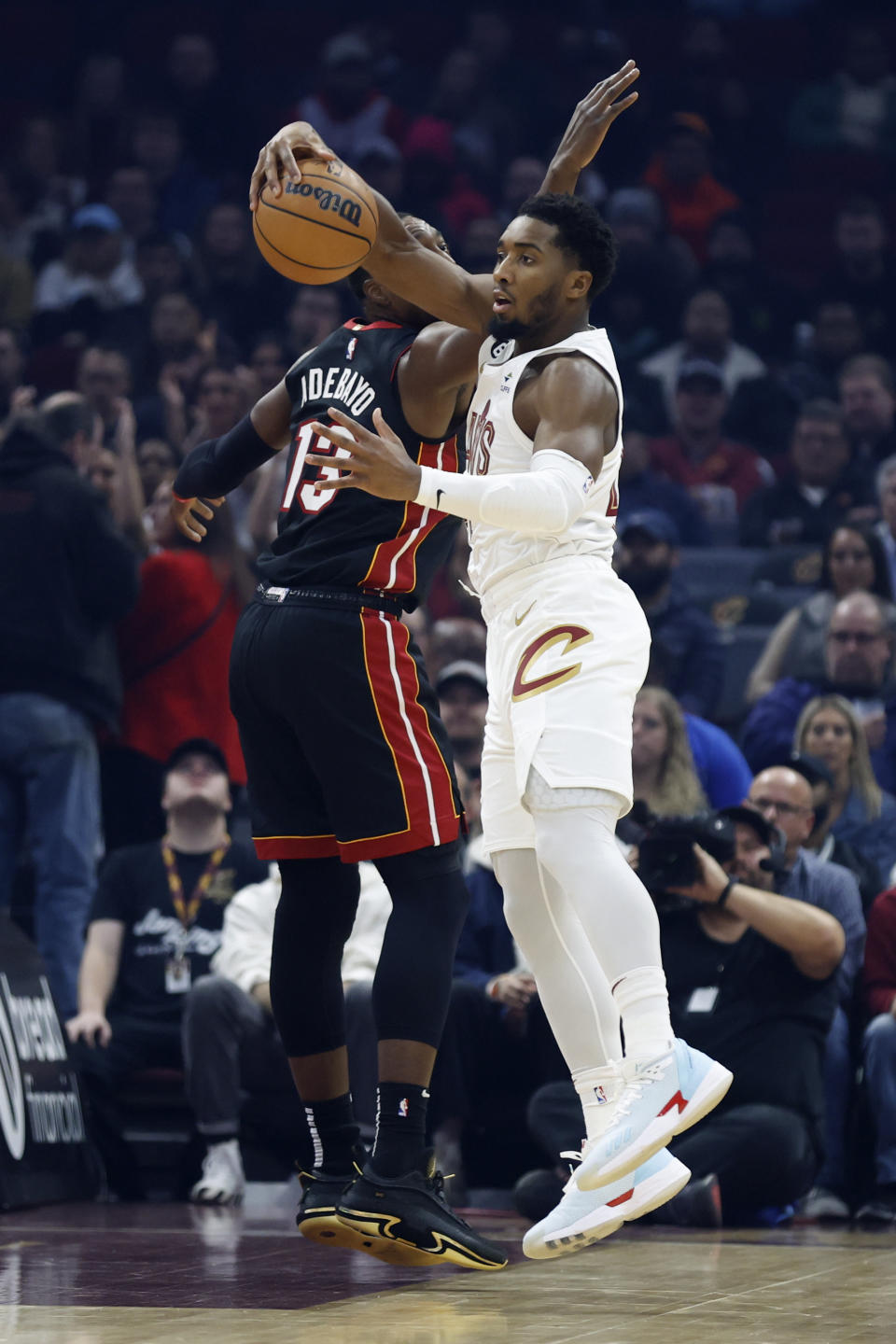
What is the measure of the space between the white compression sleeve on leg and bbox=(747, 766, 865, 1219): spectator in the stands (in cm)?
254

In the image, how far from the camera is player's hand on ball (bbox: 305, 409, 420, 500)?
385cm

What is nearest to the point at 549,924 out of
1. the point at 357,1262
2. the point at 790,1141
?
the point at 357,1262

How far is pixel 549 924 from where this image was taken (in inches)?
165

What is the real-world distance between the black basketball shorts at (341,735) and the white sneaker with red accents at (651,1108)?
711 millimetres

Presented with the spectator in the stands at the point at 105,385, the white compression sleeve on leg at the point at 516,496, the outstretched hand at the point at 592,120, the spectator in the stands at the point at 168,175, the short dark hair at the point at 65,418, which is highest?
the spectator in the stands at the point at 168,175

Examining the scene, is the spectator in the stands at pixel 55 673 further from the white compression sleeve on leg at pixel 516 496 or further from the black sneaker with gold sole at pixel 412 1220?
the white compression sleeve on leg at pixel 516 496

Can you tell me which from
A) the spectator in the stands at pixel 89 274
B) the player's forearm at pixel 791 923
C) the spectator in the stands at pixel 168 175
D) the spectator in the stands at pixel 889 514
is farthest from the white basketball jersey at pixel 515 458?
the spectator in the stands at pixel 168 175

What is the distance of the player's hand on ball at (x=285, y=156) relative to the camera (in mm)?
4191

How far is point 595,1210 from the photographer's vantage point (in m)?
3.86

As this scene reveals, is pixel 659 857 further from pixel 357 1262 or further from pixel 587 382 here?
pixel 587 382

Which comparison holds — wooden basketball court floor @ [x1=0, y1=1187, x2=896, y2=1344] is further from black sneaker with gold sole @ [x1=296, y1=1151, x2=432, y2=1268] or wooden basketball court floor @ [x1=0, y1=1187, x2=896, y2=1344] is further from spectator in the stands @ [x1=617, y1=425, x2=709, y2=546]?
spectator in the stands @ [x1=617, y1=425, x2=709, y2=546]

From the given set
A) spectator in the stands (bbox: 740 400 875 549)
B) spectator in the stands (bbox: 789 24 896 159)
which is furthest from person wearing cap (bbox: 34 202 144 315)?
spectator in the stands (bbox: 789 24 896 159)

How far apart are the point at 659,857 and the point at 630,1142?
2.03 metres

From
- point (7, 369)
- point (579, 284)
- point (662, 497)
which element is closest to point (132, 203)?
point (7, 369)
